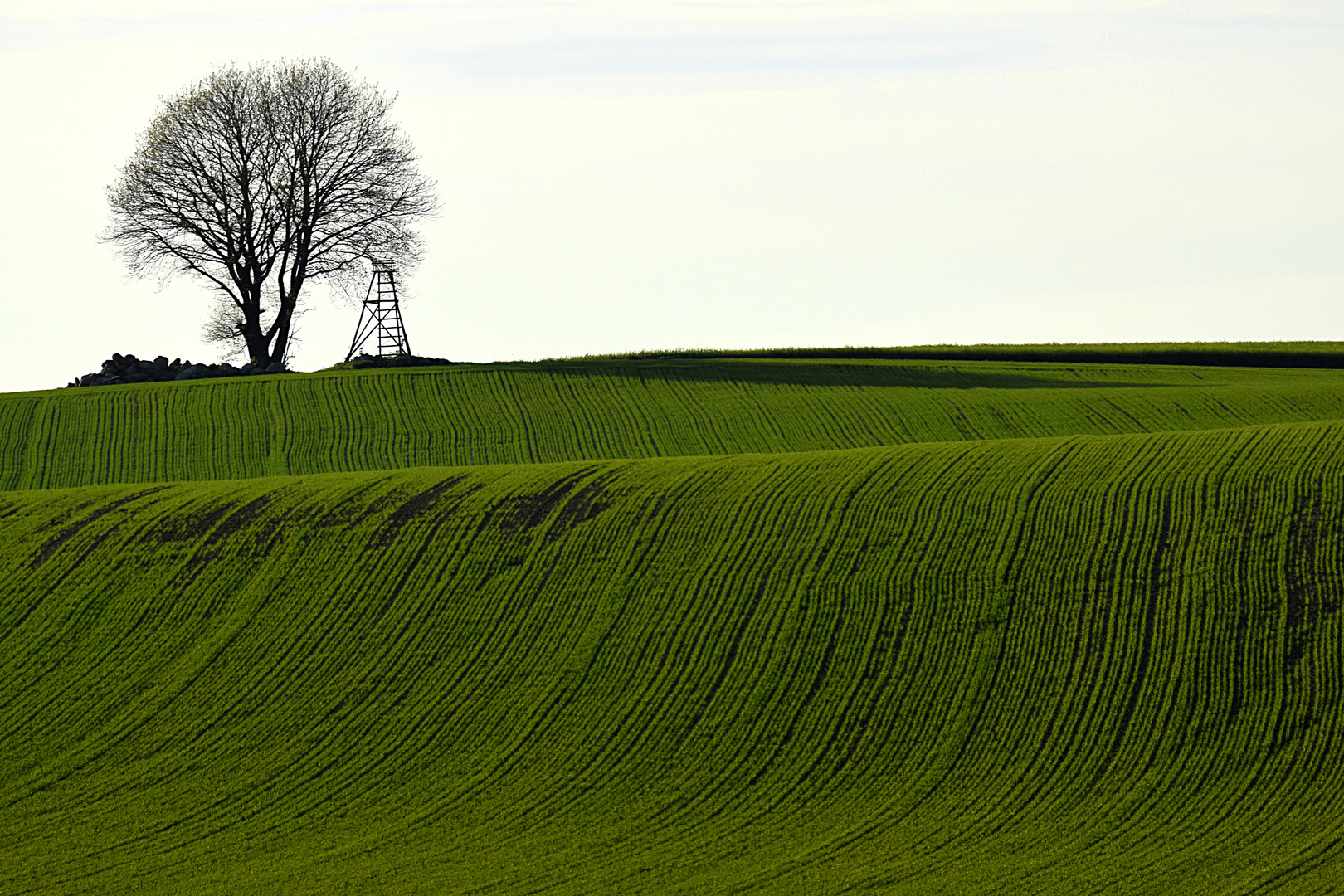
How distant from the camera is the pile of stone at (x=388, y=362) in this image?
196 ft

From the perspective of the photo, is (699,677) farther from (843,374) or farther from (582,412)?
(843,374)

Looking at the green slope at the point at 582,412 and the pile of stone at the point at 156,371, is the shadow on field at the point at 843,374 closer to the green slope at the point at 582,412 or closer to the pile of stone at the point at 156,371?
the green slope at the point at 582,412

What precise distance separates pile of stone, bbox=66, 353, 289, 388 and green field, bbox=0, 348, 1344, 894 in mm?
24040

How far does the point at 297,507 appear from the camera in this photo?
33.7 m

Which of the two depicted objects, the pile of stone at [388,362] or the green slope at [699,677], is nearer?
the green slope at [699,677]

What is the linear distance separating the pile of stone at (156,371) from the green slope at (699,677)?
25.0m

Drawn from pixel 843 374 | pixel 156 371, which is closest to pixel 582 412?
pixel 843 374

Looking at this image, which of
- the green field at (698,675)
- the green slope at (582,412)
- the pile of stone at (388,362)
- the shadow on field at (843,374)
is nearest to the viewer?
the green field at (698,675)

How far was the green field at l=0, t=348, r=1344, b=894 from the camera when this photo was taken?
809 inches

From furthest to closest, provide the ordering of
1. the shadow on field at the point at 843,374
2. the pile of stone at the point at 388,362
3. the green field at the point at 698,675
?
the pile of stone at the point at 388,362
the shadow on field at the point at 843,374
the green field at the point at 698,675

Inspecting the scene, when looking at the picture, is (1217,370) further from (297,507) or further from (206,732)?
(206,732)

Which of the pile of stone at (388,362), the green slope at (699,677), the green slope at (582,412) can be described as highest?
the pile of stone at (388,362)

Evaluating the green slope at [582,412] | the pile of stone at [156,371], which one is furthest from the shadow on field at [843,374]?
the pile of stone at [156,371]

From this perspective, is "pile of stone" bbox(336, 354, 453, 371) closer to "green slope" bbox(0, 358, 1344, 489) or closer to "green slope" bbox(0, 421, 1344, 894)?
"green slope" bbox(0, 358, 1344, 489)
